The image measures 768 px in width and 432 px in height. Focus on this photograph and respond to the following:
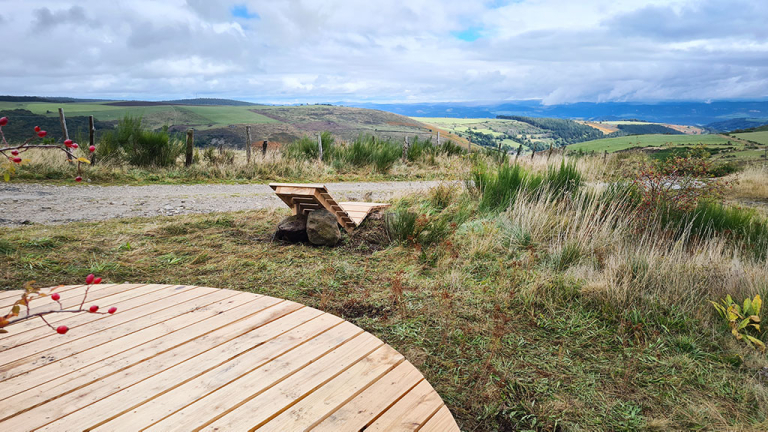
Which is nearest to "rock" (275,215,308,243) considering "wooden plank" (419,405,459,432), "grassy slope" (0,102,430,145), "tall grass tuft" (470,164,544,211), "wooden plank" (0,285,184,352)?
"tall grass tuft" (470,164,544,211)

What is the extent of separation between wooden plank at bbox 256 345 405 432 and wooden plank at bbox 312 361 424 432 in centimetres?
2

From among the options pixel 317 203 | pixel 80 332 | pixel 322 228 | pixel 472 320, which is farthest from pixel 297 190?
pixel 80 332

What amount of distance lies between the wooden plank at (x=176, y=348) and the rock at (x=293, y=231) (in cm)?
268

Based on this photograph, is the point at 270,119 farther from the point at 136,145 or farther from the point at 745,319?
the point at 745,319

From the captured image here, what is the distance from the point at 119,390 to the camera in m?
1.24

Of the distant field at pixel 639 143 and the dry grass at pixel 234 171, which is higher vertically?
the distant field at pixel 639 143

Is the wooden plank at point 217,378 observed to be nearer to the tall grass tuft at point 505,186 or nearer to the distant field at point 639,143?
the tall grass tuft at point 505,186

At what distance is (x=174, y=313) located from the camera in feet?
5.80

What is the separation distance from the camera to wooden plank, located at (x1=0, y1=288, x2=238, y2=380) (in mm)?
1379

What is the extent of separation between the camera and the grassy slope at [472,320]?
82.1 inches

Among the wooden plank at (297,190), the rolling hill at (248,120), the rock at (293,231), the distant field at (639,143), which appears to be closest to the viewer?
the wooden plank at (297,190)

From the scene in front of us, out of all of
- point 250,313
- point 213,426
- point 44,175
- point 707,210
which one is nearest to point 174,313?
point 250,313

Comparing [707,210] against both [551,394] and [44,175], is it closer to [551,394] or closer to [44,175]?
[551,394]

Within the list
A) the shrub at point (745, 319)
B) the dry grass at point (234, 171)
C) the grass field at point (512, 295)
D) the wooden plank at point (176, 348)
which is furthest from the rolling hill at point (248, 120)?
the wooden plank at point (176, 348)
